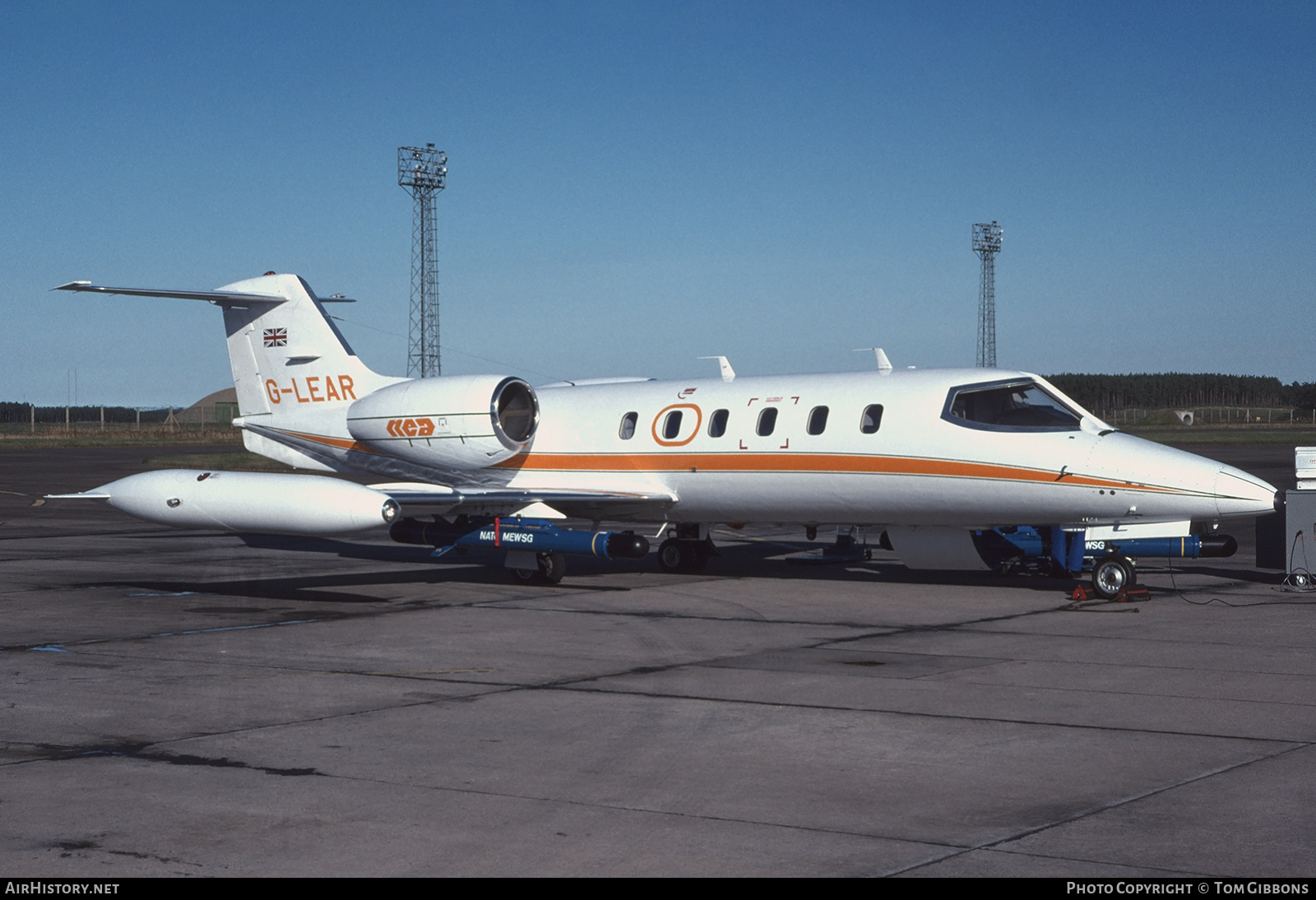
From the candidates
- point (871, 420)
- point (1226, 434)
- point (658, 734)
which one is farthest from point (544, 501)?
point (1226, 434)

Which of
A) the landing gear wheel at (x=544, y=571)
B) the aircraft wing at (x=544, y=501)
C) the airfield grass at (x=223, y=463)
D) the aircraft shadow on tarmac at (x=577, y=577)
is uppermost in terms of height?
the airfield grass at (x=223, y=463)

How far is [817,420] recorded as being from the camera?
1714cm

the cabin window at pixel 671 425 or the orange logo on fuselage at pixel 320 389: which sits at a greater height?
the orange logo on fuselage at pixel 320 389

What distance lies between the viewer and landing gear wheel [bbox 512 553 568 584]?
18078mm

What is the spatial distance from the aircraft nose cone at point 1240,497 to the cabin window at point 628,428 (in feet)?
25.7

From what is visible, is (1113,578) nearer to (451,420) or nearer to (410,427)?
(451,420)

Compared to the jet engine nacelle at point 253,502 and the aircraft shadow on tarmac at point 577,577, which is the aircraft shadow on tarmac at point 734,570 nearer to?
the aircraft shadow on tarmac at point 577,577

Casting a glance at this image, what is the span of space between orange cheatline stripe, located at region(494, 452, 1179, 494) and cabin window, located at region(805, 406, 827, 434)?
→ 1.04 ft

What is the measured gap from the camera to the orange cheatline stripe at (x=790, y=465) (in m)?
15.4

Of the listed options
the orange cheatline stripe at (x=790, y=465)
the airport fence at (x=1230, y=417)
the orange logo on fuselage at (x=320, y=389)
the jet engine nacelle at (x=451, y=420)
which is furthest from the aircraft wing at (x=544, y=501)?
the airport fence at (x=1230, y=417)

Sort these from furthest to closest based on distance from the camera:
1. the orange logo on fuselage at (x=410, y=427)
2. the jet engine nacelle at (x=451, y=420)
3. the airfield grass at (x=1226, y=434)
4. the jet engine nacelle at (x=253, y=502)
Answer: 1. the airfield grass at (x=1226, y=434)
2. the orange logo on fuselage at (x=410, y=427)
3. the jet engine nacelle at (x=451, y=420)
4. the jet engine nacelle at (x=253, y=502)

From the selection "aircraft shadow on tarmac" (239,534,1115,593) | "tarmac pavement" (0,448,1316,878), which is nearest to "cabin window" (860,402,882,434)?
"tarmac pavement" (0,448,1316,878)
